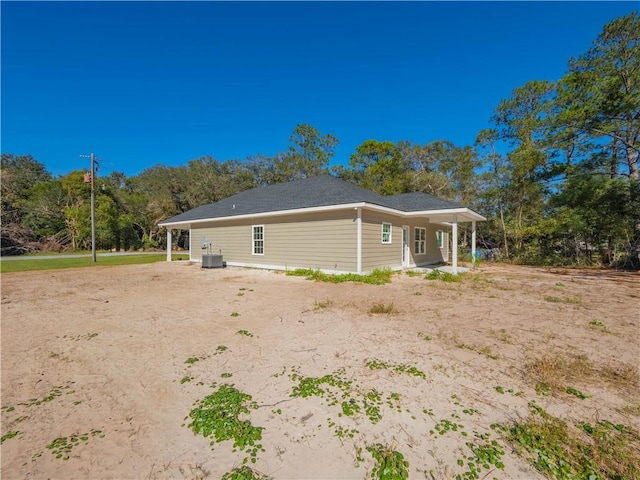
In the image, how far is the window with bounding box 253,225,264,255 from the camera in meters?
12.8

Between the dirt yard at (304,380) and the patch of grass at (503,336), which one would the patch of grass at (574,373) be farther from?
the patch of grass at (503,336)

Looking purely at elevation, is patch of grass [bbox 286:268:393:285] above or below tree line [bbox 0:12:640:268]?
below

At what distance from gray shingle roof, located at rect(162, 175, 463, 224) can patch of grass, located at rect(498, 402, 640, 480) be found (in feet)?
26.1

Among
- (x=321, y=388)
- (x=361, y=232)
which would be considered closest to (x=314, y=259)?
(x=361, y=232)

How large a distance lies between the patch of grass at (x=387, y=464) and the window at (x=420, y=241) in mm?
12322

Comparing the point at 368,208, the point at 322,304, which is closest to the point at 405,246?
the point at 368,208

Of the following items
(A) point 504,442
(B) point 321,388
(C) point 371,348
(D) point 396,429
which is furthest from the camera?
(C) point 371,348

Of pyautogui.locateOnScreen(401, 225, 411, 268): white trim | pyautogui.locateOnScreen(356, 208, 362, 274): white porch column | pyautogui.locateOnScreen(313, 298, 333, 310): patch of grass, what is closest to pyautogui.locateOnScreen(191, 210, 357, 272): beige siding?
pyautogui.locateOnScreen(356, 208, 362, 274): white porch column

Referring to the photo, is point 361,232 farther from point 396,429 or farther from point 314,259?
point 396,429

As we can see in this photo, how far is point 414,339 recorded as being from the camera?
390 centimetres

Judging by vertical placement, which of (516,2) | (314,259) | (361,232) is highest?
(516,2)

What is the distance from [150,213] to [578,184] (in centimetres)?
3490

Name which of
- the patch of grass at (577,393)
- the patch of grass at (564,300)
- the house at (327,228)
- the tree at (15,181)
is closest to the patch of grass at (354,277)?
the house at (327,228)

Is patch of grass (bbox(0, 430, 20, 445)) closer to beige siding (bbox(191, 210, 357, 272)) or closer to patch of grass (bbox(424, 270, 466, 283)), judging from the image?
beige siding (bbox(191, 210, 357, 272))
